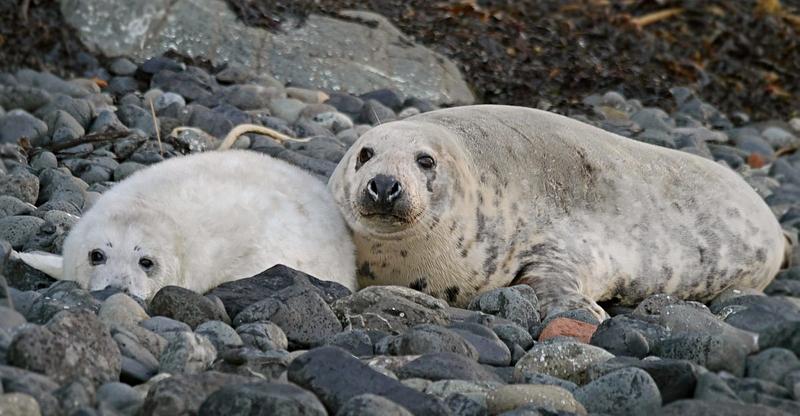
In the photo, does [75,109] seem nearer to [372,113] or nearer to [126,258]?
[372,113]

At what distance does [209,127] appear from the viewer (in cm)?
728

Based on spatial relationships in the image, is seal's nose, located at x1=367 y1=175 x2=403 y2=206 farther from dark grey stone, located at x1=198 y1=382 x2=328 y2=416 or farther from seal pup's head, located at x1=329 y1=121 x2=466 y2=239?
dark grey stone, located at x1=198 y1=382 x2=328 y2=416

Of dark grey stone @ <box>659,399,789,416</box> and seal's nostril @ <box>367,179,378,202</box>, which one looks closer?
dark grey stone @ <box>659,399,789,416</box>

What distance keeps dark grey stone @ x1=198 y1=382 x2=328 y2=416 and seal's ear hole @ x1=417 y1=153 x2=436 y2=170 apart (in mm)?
2138

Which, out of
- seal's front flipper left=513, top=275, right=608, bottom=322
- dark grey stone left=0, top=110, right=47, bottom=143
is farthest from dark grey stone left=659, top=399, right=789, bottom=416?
dark grey stone left=0, top=110, right=47, bottom=143

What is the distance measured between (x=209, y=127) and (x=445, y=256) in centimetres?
254

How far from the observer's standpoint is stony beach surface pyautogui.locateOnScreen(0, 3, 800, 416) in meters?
3.07

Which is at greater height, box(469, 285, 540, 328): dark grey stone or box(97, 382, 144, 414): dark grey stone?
box(97, 382, 144, 414): dark grey stone

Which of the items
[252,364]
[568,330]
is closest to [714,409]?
[252,364]

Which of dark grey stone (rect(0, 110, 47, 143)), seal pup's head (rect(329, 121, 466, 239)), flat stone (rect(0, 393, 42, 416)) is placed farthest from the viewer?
dark grey stone (rect(0, 110, 47, 143))

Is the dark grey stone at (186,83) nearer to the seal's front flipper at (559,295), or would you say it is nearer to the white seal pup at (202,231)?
the white seal pup at (202,231)

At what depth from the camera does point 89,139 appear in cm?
653

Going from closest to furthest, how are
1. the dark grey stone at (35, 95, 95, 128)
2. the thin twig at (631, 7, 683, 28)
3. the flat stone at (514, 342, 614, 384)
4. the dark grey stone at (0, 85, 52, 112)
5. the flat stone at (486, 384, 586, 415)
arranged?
the flat stone at (486, 384, 586, 415), the flat stone at (514, 342, 614, 384), the dark grey stone at (35, 95, 95, 128), the dark grey stone at (0, 85, 52, 112), the thin twig at (631, 7, 683, 28)

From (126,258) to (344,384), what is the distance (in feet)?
4.10
